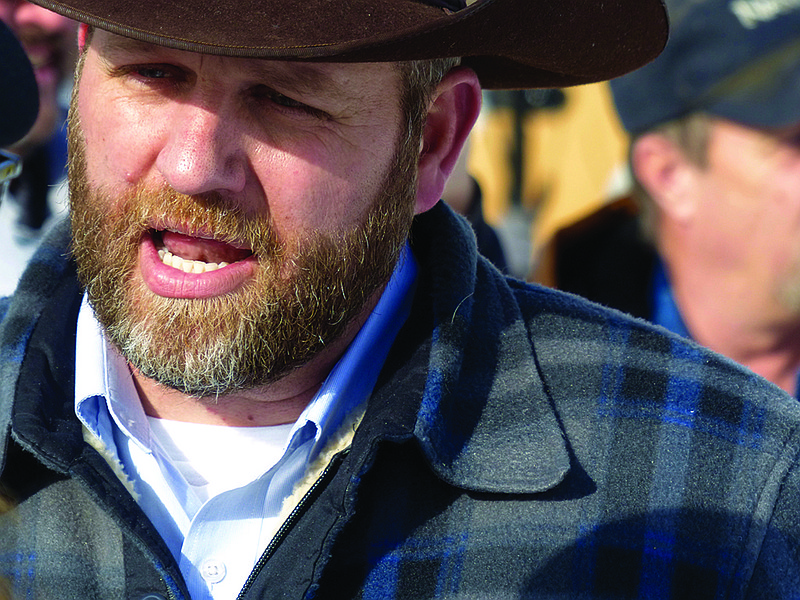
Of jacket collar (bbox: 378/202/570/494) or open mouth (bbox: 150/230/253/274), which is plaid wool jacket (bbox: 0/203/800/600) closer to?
jacket collar (bbox: 378/202/570/494)

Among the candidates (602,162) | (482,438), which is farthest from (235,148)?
(602,162)

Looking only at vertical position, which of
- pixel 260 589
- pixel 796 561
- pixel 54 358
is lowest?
pixel 796 561

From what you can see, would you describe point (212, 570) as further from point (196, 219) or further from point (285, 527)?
point (196, 219)

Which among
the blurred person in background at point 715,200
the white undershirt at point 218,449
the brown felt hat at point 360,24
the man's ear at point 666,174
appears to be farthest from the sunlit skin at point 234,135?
the man's ear at point 666,174

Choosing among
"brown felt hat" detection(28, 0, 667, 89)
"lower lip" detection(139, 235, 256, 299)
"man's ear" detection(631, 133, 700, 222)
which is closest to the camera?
"brown felt hat" detection(28, 0, 667, 89)

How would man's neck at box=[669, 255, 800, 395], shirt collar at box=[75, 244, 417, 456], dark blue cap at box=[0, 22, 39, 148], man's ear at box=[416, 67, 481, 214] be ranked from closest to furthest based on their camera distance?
dark blue cap at box=[0, 22, 39, 148]
shirt collar at box=[75, 244, 417, 456]
man's ear at box=[416, 67, 481, 214]
man's neck at box=[669, 255, 800, 395]

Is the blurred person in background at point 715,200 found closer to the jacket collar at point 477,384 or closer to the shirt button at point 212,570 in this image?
the jacket collar at point 477,384

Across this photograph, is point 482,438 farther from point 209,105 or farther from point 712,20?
point 712,20

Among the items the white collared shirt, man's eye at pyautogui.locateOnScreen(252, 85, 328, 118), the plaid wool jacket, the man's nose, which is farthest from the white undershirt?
man's eye at pyautogui.locateOnScreen(252, 85, 328, 118)

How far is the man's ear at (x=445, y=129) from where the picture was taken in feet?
7.68

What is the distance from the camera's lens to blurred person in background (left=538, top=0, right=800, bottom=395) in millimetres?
3842

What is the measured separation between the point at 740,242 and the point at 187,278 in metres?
2.53

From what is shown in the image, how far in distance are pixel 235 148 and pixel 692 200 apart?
2.51 m

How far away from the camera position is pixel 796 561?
2.08 m
